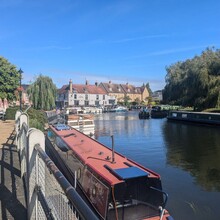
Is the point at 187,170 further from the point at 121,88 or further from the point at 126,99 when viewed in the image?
the point at 121,88

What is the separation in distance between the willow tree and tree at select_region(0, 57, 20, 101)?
432 inches

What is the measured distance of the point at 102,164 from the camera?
302 inches

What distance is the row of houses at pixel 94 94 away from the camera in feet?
317

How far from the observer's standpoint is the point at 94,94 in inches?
4026

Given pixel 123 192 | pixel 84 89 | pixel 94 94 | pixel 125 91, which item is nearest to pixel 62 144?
pixel 123 192

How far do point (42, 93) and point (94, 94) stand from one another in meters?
50.9

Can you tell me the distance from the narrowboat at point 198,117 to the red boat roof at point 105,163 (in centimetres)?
3103

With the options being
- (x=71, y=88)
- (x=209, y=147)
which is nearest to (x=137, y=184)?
(x=209, y=147)

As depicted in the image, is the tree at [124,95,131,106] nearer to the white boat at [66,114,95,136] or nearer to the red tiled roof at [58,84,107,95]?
the red tiled roof at [58,84,107,95]

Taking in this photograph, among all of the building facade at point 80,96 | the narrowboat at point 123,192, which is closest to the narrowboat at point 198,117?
the narrowboat at point 123,192

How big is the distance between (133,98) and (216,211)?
117m

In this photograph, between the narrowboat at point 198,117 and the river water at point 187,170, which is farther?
the narrowboat at point 198,117

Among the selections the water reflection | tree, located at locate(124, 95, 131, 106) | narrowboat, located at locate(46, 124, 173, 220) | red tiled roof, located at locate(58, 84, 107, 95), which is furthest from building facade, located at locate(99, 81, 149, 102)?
narrowboat, located at locate(46, 124, 173, 220)

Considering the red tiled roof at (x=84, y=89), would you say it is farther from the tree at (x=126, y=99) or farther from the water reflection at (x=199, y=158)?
the water reflection at (x=199, y=158)
